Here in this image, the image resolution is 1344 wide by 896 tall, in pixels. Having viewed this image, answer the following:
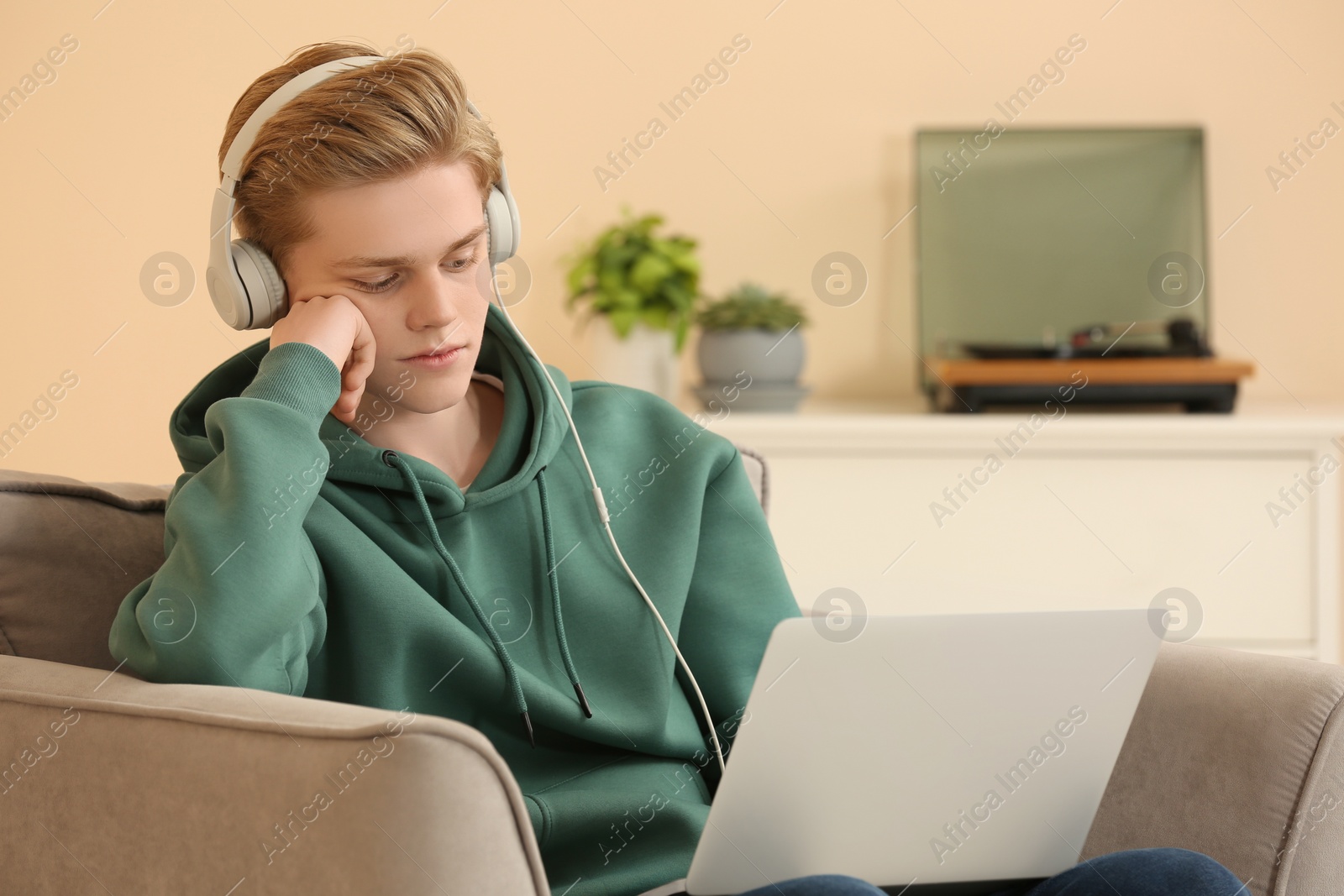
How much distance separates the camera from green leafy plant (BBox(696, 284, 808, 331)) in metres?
2.19

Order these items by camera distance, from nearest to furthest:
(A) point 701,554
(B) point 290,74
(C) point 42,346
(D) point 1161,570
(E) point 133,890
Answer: (E) point 133,890 → (B) point 290,74 → (A) point 701,554 → (D) point 1161,570 → (C) point 42,346

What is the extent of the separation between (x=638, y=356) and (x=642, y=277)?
151 mm

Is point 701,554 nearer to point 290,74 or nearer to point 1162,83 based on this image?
point 290,74

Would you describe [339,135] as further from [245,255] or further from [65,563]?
[65,563]

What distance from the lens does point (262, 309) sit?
984mm

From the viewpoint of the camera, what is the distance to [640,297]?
7.07ft

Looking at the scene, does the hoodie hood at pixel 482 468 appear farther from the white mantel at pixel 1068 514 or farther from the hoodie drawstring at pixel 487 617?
the white mantel at pixel 1068 514

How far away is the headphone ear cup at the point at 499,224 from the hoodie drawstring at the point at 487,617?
233mm

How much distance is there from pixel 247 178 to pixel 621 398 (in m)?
0.41

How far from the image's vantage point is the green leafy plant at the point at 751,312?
7.19 ft

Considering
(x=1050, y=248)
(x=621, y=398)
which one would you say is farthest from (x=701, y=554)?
(x=1050, y=248)

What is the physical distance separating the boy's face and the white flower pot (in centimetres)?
114

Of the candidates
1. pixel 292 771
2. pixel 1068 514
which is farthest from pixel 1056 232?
pixel 292 771

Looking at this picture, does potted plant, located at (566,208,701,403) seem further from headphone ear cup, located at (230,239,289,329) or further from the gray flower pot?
headphone ear cup, located at (230,239,289,329)
